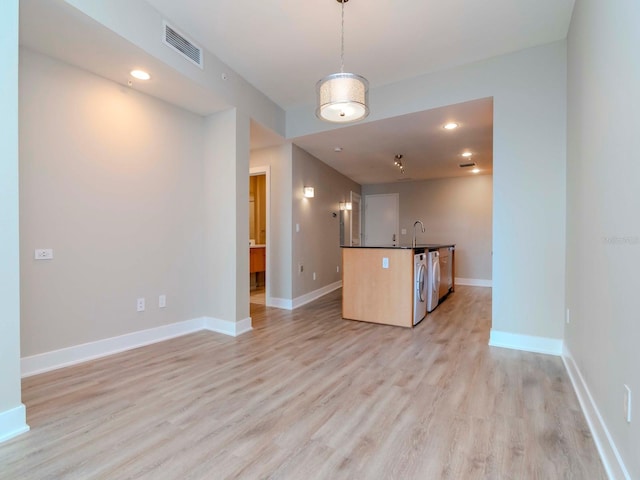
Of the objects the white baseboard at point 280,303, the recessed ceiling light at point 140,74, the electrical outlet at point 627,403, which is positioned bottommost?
the white baseboard at point 280,303

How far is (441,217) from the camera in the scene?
753cm

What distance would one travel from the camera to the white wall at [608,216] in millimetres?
1273

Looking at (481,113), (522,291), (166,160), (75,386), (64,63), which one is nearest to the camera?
(75,386)

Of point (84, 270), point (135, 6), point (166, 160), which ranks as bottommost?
point (84, 270)

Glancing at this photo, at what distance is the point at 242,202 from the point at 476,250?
575 centimetres

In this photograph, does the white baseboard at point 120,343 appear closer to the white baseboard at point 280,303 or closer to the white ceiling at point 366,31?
the white baseboard at point 280,303

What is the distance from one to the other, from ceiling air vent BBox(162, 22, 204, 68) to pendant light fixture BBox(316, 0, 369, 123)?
146 cm

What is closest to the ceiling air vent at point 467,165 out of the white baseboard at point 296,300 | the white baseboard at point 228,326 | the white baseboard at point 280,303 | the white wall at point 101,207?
the white baseboard at point 296,300

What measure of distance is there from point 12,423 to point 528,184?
4.19 meters

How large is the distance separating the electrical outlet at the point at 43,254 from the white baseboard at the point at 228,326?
5.59 ft

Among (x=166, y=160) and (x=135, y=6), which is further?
(x=166, y=160)

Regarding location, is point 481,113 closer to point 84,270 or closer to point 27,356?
point 84,270

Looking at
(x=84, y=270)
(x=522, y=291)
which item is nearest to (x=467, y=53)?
(x=522, y=291)

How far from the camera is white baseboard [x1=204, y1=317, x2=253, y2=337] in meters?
3.54
